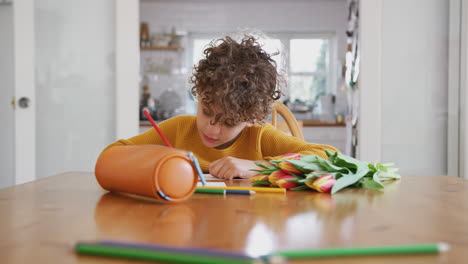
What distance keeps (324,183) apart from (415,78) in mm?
2227

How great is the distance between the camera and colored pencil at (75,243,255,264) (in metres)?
0.32

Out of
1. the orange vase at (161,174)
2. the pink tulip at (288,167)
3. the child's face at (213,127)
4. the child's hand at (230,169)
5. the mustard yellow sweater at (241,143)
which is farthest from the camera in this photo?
the mustard yellow sweater at (241,143)

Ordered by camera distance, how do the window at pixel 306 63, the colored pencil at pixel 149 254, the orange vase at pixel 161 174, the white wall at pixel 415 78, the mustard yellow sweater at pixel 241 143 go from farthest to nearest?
the window at pixel 306 63 < the white wall at pixel 415 78 < the mustard yellow sweater at pixel 241 143 < the orange vase at pixel 161 174 < the colored pencil at pixel 149 254

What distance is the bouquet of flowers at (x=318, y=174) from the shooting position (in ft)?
2.65

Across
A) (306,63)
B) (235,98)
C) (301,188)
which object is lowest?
(301,188)

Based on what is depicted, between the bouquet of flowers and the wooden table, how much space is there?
30mm

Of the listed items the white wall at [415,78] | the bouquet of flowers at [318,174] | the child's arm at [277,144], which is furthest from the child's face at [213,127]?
the white wall at [415,78]

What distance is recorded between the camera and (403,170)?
9.16ft

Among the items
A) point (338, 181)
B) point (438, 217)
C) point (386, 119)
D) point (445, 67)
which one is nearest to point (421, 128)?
point (386, 119)

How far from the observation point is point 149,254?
1.13 feet

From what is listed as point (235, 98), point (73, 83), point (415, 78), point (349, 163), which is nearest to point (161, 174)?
point (349, 163)
